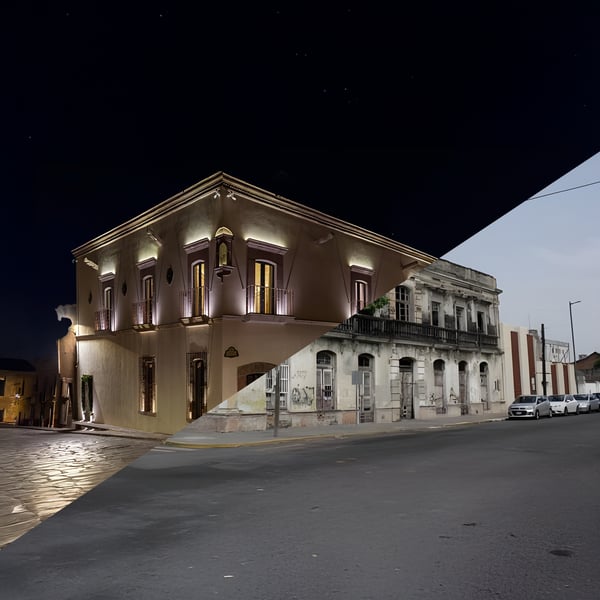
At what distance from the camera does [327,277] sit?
8.20 feet

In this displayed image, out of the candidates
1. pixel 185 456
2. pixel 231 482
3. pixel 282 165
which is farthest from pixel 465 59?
pixel 231 482

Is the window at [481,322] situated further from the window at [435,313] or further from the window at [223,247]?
the window at [223,247]

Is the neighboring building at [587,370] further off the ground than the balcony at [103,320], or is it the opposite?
the balcony at [103,320]

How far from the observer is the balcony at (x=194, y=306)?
207 centimetres

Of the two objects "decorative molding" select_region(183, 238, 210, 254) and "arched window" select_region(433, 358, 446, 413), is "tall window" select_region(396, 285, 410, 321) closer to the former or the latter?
"arched window" select_region(433, 358, 446, 413)

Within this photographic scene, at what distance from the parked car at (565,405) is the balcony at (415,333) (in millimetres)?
789

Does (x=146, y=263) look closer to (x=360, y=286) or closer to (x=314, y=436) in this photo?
(x=360, y=286)

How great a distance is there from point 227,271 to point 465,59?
47.5 inches

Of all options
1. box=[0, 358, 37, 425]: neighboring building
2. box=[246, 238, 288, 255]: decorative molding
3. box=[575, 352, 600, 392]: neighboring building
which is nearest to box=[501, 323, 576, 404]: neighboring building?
box=[575, 352, 600, 392]: neighboring building

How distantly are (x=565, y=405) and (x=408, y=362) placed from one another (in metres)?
1.41

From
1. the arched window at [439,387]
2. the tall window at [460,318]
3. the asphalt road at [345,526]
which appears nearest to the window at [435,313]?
the tall window at [460,318]

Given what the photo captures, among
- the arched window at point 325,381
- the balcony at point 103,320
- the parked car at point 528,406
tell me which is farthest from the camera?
the parked car at point 528,406

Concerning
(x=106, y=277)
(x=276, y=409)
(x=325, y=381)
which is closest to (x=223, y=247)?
(x=106, y=277)

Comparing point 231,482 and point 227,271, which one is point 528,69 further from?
point 231,482
